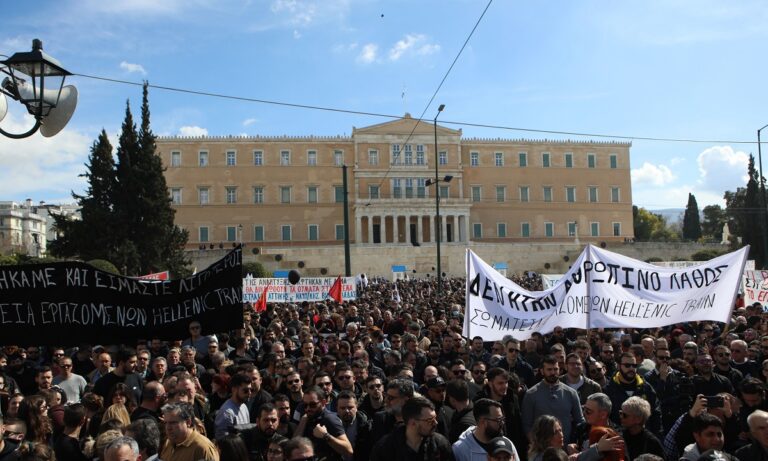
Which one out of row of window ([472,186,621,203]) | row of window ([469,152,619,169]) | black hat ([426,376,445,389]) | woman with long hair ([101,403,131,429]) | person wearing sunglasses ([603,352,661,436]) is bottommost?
person wearing sunglasses ([603,352,661,436])

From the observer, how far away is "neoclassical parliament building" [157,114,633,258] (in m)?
62.0

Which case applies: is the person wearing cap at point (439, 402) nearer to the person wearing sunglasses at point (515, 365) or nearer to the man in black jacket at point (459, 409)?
the man in black jacket at point (459, 409)

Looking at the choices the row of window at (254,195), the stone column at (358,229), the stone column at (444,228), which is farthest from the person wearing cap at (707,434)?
the row of window at (254,195)

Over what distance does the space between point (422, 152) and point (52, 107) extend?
5898cm

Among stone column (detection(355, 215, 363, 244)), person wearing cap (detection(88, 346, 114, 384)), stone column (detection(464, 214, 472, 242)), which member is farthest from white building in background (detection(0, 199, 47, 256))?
person wearing cap (detection(88, 346, 114, 384))

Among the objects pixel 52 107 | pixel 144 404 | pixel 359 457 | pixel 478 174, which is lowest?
pixel 359 457

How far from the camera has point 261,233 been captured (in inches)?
2470

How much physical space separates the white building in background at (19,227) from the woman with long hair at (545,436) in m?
86.6

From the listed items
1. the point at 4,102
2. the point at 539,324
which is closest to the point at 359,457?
the point at 4,102

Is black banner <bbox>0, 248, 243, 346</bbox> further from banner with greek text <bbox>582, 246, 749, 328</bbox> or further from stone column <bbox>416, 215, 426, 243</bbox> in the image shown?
stone column <bbox>416, 215, 426, 243</bbox>

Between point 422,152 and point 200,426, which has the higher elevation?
point 422,152

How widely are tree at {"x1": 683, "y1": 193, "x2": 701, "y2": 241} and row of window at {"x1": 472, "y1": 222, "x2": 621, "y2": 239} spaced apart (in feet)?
36.4

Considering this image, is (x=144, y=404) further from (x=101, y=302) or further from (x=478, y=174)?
(x=478, y=174)

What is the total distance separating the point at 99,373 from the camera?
699 cm
